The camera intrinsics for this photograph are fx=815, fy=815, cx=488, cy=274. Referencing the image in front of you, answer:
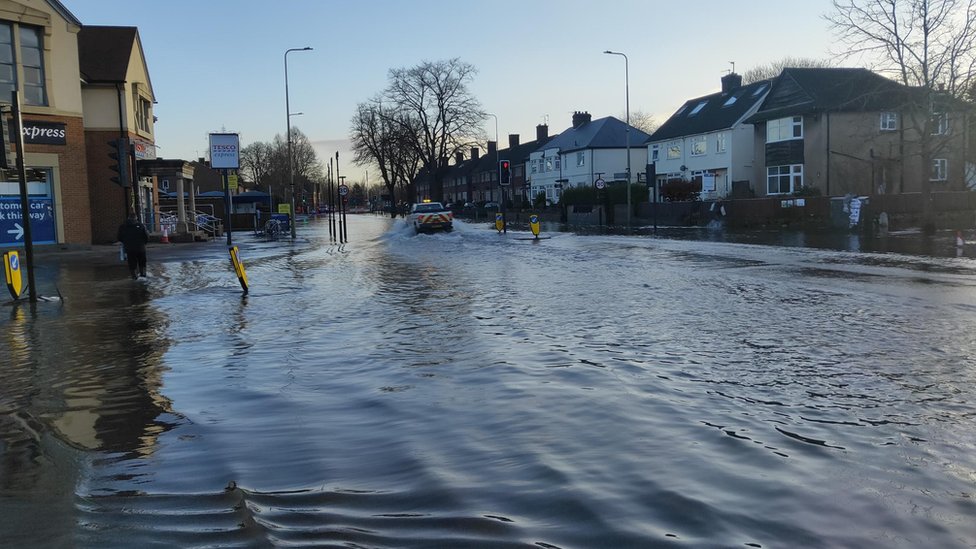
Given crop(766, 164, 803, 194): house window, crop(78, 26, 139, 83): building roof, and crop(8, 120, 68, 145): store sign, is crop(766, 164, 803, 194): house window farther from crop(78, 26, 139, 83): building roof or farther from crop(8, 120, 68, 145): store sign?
crop(8, 120, 68, 145): store sign

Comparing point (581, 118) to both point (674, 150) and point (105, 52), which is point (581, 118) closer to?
point (674, 150)

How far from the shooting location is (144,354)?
987cm

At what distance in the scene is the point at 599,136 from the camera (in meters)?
77.2

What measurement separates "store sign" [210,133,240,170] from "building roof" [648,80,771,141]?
3619cm

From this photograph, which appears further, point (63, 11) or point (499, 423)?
point (63, 11)

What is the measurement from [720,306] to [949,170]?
4616cm

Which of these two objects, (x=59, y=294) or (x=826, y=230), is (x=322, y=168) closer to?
(x=826, y=230)

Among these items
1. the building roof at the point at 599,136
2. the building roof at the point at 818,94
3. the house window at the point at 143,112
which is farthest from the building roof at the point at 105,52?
the building roof at the point at 599,136

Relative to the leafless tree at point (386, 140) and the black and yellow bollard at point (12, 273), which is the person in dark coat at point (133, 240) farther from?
the leafless tree at point (386, 140)

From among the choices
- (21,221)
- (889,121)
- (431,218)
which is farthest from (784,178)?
(21,221)

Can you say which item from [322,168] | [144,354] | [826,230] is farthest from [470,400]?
[322,168]

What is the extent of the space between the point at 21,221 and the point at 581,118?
6403cm

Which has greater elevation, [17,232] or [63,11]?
[63,11]

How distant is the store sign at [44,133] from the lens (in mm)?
28795
